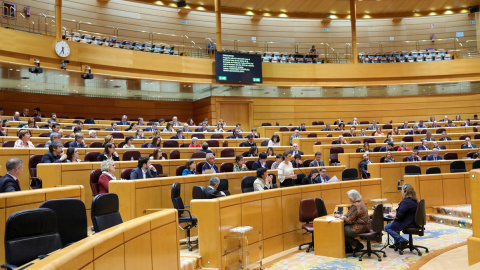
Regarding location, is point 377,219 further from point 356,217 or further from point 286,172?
point 286,172

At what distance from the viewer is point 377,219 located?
650cm

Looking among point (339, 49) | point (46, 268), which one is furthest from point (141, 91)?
point (46, 268)

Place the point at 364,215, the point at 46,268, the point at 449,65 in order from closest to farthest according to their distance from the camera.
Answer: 1. the point at 46,268
2. the point at 364,215
3. the point at 449,65

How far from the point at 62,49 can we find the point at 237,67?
20.9 feet

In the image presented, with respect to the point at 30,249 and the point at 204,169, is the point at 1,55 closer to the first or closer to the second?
the point at 204,169

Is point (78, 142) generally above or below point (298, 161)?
above

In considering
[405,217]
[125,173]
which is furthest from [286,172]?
[125,173]

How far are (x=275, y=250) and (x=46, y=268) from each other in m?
5.14

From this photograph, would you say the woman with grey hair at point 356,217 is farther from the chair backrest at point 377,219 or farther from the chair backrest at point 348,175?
the chair backrest at point 348,175

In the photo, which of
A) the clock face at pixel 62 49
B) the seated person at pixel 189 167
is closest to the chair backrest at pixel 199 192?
the seated person at pixel 189 167

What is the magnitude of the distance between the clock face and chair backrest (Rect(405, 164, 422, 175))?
10.7m

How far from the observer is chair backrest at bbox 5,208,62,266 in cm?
301

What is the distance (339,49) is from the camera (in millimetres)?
21719

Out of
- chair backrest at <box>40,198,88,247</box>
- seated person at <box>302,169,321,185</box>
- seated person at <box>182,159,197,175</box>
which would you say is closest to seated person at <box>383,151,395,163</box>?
seated person at <box>302,169,321,185</box>
